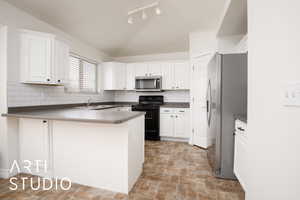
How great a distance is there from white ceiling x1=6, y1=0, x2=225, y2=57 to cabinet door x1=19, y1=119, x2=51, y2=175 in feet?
5.67

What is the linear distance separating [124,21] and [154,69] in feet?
4.75

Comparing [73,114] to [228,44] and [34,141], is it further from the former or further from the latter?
[228,44]

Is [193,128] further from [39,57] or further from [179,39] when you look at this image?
[39,57]

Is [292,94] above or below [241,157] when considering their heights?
above

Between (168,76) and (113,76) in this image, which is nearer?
(168,76)

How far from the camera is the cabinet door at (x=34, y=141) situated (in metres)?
1.96

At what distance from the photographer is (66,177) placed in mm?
1909

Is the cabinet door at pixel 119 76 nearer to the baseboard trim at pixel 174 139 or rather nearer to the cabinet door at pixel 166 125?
the cabinet door at pixel 166 125

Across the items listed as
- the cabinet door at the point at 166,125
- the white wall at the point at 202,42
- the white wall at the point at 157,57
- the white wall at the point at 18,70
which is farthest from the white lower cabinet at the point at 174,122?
the white wall at the point at 18,70

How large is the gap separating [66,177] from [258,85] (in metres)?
2.39

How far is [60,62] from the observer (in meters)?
2.36

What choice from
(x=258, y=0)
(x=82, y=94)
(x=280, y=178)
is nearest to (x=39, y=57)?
(x=82, y=94)

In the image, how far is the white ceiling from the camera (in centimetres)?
237

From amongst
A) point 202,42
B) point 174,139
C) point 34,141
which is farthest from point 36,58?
point 174,139
